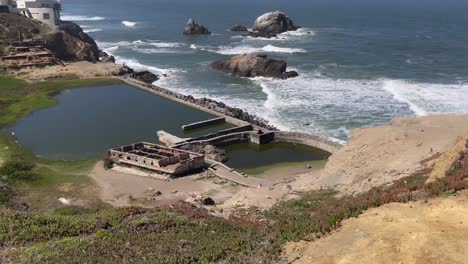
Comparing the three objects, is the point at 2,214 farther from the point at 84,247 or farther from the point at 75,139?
Answer: the point at 75,139

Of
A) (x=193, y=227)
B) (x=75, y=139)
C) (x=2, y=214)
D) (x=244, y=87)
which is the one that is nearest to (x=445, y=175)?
(x=193, y=227)

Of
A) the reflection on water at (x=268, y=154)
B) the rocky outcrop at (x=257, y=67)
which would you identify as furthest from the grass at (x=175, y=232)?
the rocky outcrop at (x=257, y=67)

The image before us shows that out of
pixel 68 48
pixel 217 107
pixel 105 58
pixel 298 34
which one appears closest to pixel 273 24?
pixel 298 34

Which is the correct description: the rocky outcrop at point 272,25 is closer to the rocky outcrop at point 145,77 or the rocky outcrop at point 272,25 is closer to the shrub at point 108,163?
the rocky outcrop at point 145,77

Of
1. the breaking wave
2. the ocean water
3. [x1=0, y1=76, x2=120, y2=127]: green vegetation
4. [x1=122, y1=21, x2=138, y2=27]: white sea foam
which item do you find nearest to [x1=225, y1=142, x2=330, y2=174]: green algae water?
the breaking wave

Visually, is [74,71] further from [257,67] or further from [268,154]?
[268,154]

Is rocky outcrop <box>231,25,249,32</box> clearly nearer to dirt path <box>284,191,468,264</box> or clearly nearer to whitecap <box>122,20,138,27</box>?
whitecap <box>122,20,138,27</box>
